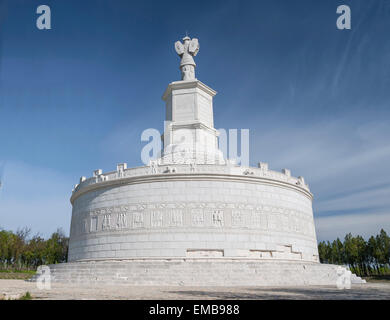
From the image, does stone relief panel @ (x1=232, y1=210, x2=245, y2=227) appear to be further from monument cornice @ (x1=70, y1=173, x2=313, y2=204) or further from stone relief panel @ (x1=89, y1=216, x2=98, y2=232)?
stone relief panel @ (x1=89, y1=216, x2=98, y2=232)

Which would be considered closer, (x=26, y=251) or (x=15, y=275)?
(x=15, y=275)

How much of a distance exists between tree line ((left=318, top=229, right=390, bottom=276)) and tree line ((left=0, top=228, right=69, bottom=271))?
47542 mm

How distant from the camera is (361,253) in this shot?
58906 mm

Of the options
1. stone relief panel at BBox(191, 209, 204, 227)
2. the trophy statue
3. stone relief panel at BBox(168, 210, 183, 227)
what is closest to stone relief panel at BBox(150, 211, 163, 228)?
stone relief panel at BBox(168, 210, 183, 227)

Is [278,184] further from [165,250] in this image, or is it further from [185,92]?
[185,92]

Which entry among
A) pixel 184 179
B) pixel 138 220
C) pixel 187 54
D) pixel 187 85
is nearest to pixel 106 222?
pixel 138 220

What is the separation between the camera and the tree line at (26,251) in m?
52.4

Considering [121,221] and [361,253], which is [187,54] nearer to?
[121,221]

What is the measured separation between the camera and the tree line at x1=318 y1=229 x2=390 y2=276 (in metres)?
56.1

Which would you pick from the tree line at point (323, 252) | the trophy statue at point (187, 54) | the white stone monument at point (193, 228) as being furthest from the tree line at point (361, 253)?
the trophy statue at point (187, 54)

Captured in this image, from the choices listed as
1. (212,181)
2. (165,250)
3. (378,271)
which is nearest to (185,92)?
(212,181)

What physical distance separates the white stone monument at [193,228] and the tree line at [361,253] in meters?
36.6

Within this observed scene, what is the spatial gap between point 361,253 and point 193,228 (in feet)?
159

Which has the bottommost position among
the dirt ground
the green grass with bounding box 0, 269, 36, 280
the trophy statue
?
the dirt ground
